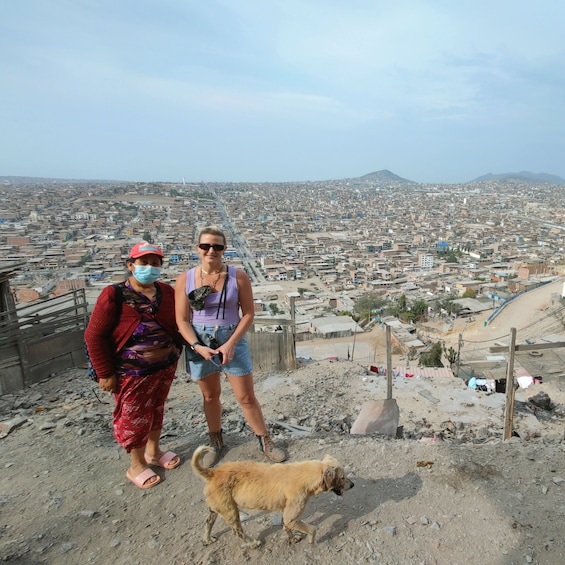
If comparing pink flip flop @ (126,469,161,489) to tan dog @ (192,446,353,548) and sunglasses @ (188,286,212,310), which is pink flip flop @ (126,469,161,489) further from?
sunglasses @ (188,286,212,310)

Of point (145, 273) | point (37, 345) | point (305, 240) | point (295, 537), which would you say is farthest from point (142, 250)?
point (305, 240)

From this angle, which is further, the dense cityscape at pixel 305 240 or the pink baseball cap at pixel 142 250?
the dense cityscape at pixel 305 240

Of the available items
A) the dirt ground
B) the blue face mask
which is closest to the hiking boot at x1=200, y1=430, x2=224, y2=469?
the dirt ground

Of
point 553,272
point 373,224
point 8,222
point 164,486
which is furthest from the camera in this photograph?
point 373,224

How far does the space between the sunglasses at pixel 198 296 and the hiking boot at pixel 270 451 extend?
916 mm

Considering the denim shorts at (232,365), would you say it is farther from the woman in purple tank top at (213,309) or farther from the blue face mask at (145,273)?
the blue face mask at (145,273)

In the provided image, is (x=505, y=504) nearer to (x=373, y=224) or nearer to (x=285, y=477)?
(x=285, y=477)

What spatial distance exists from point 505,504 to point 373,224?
68.7 meters

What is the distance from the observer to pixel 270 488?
1.67 meters

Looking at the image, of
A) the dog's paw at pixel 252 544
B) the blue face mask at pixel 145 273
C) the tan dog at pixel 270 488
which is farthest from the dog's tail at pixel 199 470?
the blue face mask at pixel 145 273

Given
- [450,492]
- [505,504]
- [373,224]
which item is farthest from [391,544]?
[373,224]

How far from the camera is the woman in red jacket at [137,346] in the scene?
193 centimetres

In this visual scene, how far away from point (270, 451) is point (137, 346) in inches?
38.9

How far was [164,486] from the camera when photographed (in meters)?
2.17
